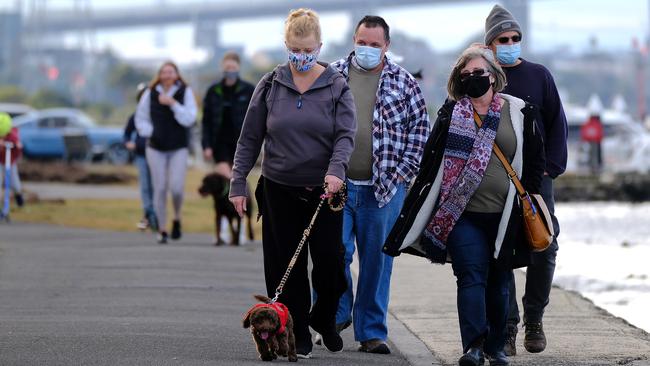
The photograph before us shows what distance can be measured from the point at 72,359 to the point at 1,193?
12452 millimetres

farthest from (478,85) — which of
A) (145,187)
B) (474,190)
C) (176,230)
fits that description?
(145,187)

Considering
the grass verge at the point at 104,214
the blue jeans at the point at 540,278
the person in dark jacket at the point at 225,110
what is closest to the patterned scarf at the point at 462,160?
the blue jeans at the point at 540,278

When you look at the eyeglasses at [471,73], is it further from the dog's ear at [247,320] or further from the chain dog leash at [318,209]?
the dog's ear at [247,320]

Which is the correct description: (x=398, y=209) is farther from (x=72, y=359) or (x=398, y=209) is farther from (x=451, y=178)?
(x=72, y=359)

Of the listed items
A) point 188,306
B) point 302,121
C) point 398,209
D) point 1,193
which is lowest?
point 1,193

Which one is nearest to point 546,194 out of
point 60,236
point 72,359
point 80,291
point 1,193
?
point 72,359

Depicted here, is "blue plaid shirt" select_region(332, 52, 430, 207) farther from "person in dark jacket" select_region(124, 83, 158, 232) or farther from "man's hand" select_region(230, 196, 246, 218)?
"person in dark jacket" select_region(124, 83, 158, 232)

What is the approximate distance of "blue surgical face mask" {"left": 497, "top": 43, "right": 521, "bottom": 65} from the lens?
913 centimetres

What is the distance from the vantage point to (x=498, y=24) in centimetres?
919

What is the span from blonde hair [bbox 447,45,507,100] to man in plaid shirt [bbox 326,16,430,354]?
0.81 metres

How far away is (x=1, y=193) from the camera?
20438 millimetres

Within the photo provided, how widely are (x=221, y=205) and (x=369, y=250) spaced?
23.3 feet

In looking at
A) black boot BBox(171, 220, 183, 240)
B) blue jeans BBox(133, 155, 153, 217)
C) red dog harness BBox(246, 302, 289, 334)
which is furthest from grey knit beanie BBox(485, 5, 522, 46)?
blue jeans BBox(133, 155, 153, 217)

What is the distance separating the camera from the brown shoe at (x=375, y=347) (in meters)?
9.08
